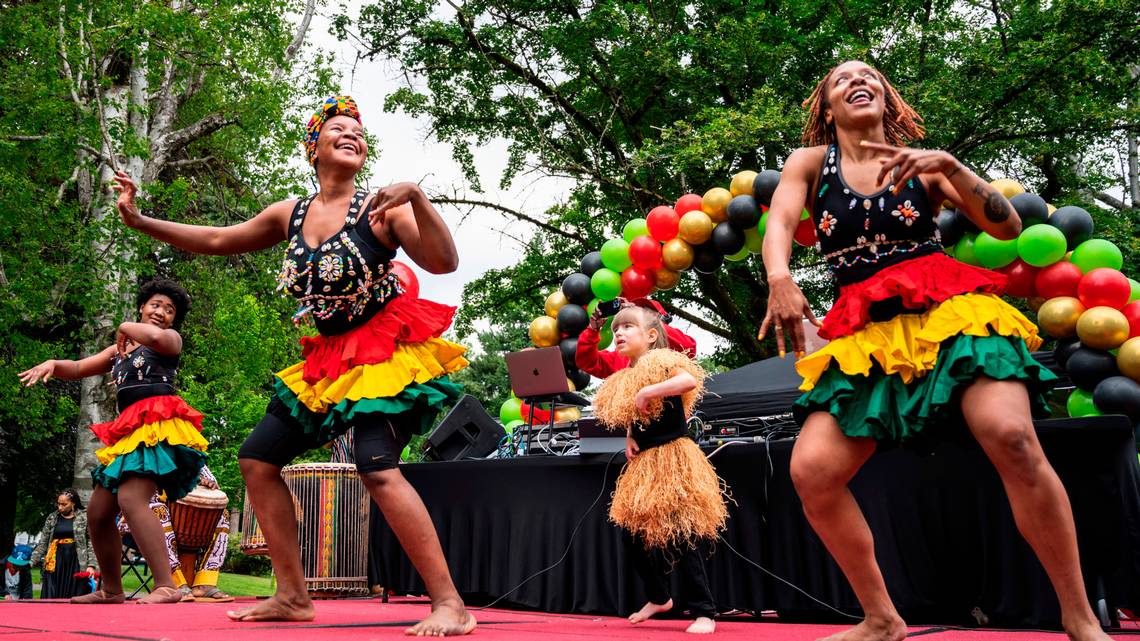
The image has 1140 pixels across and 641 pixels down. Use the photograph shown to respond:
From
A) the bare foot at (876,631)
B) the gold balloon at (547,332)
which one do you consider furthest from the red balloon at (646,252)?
the bare foot at (876,631)

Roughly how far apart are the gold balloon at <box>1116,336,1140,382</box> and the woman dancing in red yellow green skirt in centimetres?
428

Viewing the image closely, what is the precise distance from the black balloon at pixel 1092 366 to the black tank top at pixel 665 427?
3.06 m

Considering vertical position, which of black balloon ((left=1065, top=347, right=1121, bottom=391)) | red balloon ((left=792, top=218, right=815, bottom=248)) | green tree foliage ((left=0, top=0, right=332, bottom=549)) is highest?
green tree foliage ((left=0, top=0, right=332, bottom=549))

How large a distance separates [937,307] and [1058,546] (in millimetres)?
715

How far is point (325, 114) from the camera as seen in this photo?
365cm

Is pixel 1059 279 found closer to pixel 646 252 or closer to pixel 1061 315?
pixel 1061 315

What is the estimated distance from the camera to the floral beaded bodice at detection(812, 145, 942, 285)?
9.21 feet

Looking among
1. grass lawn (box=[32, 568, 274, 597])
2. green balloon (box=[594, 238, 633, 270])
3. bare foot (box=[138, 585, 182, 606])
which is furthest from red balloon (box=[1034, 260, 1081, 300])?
grass lawn (box=[32, 568, 274, 597])

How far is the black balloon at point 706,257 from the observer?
6.97 m

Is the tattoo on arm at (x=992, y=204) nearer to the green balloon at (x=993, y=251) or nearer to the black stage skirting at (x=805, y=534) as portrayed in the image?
the black stage skirting at (x=805, y=534)

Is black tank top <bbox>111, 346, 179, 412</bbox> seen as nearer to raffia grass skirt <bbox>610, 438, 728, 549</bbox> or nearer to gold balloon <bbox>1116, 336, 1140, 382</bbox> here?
raffia grass skirt <bbox>610, 438, 728, 549</bbox>

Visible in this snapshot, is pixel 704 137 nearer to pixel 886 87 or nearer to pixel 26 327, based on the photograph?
pixel 886 87

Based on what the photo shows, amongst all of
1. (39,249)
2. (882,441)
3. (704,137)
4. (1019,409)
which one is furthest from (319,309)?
(39,249)

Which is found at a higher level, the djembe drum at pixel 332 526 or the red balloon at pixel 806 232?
the red balloon at pixel 806 232
